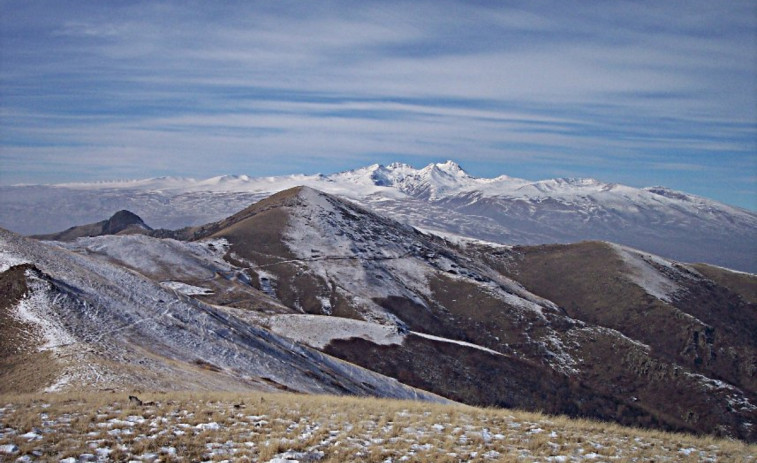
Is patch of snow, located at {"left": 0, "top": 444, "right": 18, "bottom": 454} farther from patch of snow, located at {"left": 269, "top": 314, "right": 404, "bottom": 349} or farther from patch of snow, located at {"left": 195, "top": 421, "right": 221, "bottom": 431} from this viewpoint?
patch of snow, located at {"left": 269, "top": 314, "right": 404, "bottom": 349}

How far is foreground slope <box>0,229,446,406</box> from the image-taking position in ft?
116

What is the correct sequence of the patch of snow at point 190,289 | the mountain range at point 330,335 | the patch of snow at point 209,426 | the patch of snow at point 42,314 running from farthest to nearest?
1. the patch of snow at point 190,289
2. the mountain range at point 330,335
3. the patch of snow at point 42,314
4. the patch of snow at point 209,426

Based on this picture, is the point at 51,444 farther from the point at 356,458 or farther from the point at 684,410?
the point at 684,410

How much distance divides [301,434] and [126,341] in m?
31.3

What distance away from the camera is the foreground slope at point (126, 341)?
35312mm

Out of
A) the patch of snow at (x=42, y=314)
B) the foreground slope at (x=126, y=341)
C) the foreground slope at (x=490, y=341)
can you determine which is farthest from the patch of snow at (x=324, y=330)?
the patch of snow at (x=42, y=314)

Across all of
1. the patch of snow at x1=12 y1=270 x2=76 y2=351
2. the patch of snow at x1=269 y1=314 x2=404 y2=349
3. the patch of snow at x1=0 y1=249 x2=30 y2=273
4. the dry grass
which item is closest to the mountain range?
the patch of snow at x1=12 y1=270 x2=76 y2=351

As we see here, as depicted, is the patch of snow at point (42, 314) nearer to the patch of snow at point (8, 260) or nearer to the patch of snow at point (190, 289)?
the patch of snow at point (8, 260)

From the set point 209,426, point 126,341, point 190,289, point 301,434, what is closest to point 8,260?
point 126,341

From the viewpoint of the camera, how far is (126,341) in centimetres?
4522

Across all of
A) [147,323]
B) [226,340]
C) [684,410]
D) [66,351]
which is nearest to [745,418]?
[684,410]

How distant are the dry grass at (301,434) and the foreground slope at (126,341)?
36.0 ft

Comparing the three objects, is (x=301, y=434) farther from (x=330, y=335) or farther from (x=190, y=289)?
(x=190, y=289)

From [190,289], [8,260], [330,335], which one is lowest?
[330,335]
